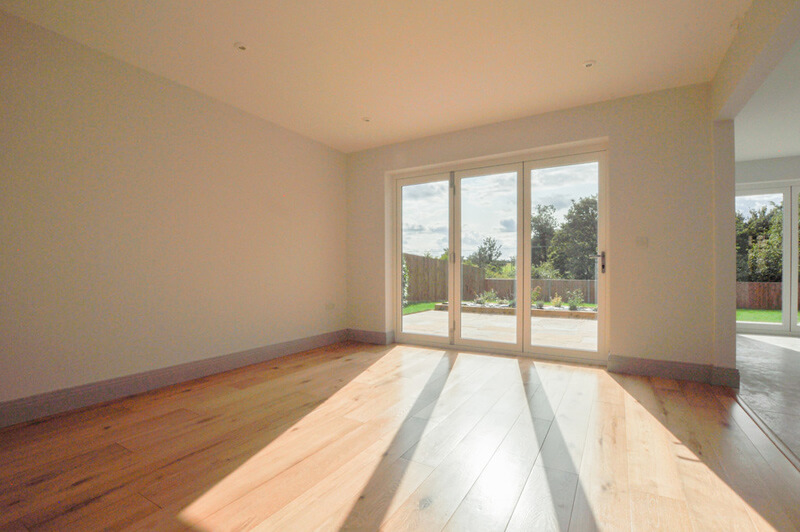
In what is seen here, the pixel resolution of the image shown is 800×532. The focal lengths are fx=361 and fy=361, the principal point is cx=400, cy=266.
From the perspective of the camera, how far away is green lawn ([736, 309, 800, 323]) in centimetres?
566

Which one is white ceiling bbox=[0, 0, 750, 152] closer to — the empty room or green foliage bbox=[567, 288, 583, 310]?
the empty room

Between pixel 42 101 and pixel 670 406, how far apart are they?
501 cm

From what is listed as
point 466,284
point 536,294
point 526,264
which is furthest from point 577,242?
point 466,284

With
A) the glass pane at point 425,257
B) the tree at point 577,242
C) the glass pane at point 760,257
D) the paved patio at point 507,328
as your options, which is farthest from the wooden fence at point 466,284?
the glass pane at point 760,257

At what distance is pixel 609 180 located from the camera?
3670 millimetres

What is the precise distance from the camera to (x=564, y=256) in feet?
13.2

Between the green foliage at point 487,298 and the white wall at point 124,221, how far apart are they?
2.33m

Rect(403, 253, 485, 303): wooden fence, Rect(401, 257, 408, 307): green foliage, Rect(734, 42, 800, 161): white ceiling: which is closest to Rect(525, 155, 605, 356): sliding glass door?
Rect(403, 253, 485, 303): wooden fence

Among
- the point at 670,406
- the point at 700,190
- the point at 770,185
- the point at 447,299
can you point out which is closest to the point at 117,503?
the point at 670,406

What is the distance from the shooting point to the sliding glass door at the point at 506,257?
3930mm

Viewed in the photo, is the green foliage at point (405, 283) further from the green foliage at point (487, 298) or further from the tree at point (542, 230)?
the tree at point (542, 230)

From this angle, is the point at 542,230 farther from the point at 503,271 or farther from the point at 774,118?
the point at 774,118

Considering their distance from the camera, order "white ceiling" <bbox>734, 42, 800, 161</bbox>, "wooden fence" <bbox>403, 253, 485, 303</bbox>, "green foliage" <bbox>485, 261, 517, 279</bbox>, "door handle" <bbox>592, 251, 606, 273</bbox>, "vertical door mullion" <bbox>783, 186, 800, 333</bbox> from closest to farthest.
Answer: "white ceiling" <bbox>734, 42, 800, 161</bbox> < "door handle" <bbox>592, 251, 606, 273</bbox> < "green foliage" <bbox>485, 261, 517, 279</bbox> < "wooden fence" <bbox>403, 253, 485, 303</bbox> < "vertical door mullion" <bbox>783, 186, 800, 333</bbox>

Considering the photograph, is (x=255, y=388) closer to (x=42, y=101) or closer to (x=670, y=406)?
(x=42, y=101)
